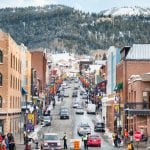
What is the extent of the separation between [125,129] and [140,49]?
43.6ft

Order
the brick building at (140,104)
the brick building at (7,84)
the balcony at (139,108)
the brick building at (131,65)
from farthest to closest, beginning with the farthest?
the brick building at (131,65), the brick building at (7,84), the balcony at (139,108), the brick building at (140,104)

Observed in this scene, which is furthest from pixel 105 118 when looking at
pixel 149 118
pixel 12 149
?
pixel 12 149

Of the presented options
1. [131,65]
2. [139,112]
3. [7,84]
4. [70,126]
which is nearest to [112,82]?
[70,126]

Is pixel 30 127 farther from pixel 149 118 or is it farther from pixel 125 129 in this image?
pixel 149 118

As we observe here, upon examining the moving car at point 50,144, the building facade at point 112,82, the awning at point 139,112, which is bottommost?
the moving car at point 50,144

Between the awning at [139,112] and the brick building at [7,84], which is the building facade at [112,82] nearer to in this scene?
the brick building at [7,84]

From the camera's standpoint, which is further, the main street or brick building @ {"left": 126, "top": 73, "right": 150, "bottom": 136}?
the main street

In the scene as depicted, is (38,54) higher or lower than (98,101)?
higher

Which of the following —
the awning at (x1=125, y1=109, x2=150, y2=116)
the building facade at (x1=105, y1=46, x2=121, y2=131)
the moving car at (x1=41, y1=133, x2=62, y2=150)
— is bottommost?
the moving car at (x1=41, y1=133, x2=62, y2=150)

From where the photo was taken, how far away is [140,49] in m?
87.5

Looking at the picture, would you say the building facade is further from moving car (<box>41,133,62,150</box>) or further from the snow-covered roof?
moving car (<box>41,133,62,150</box>)

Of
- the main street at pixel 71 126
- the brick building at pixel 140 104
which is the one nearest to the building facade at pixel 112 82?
the main street at pixel 71 126

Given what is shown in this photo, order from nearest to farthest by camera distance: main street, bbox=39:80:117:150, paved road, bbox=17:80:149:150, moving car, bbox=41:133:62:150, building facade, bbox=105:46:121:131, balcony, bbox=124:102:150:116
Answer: moving car, bbox=41:133:62:150 → paved road, bbox=17:80:149:150 → balcony, bbox=124:102:150:116 → main street, bbox=39:80:117:150 → building facade, bbox=105:46:121:131

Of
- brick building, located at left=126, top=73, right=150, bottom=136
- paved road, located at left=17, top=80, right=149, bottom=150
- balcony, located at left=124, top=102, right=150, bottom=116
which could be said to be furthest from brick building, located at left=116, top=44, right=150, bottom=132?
balcony, located at left=124, top=102, right=150, bottom=116
